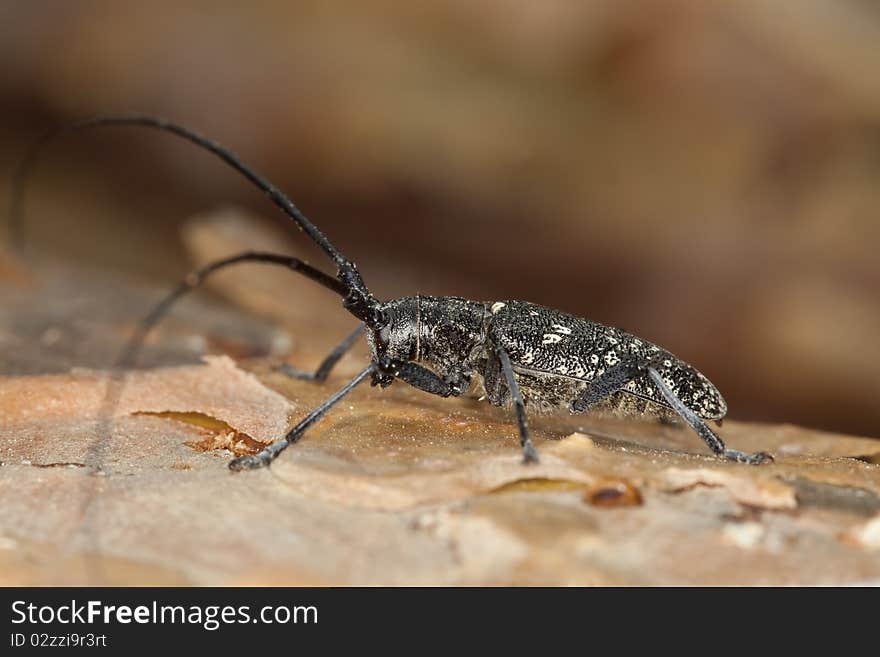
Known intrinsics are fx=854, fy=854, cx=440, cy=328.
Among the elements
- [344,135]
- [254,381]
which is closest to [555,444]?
[254,381]

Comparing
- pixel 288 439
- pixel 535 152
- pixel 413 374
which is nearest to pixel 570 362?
pixel 413 374

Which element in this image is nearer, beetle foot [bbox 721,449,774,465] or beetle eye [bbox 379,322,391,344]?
beetle foot [bbox 721,449,774,465]

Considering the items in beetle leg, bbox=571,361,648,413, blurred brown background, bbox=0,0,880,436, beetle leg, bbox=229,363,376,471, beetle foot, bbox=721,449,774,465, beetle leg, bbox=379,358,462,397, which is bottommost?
beetle foot, bbox=721,449,774,465

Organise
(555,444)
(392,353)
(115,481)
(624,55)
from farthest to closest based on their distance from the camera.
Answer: (624,55)
(392,353)
(555,444)
(115,481)

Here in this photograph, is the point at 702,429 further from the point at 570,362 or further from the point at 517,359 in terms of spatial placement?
the point at 517,359

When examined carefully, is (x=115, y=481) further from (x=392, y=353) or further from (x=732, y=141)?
(x=732, y=141)

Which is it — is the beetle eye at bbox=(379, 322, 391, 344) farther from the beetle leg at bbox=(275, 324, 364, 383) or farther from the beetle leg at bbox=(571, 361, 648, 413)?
the beetle leg at bbox=(571, 361, 648, 413)

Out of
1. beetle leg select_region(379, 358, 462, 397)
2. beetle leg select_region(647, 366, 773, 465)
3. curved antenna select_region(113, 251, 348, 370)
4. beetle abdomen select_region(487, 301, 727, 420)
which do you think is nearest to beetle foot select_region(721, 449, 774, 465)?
beetle leg select_region(647, 366, 773, 465)

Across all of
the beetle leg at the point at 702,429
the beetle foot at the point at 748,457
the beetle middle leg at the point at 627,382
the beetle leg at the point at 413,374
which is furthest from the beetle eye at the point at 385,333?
the beetle foot at the point at 748,457
